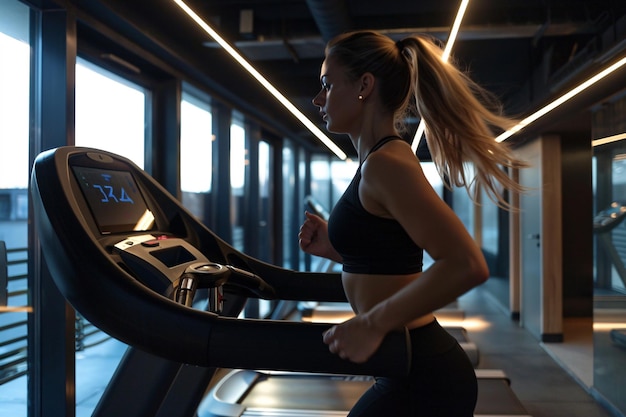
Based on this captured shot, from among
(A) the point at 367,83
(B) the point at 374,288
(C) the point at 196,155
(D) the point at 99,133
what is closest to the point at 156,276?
(B) the point at 374,288

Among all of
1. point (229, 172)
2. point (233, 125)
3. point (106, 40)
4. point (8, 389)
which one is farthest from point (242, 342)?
point (233, 125)

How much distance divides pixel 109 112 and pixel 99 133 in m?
0.19

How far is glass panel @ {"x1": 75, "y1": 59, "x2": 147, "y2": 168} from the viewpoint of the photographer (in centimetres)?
286

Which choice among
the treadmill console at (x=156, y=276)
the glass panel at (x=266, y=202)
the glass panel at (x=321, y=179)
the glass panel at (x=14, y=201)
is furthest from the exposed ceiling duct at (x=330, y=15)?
the glass panel at (x=321, y=179)

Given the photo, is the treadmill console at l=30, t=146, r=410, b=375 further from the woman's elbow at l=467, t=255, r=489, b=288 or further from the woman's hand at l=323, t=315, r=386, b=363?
the woman's elbow at l=467, t=255, r=489, b=288

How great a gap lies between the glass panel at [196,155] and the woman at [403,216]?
310cm

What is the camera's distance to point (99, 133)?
3006 millimetres

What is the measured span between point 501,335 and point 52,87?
483 cm

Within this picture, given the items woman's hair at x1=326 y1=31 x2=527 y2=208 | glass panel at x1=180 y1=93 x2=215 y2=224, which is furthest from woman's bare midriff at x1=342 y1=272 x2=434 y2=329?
glass panel at x1=180 y1=93 x2=215 y2=224

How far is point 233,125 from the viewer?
573cm

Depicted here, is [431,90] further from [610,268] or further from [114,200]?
[610,268]

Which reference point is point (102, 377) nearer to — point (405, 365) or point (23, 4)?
point (23, 4)

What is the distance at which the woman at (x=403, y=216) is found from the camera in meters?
0.96

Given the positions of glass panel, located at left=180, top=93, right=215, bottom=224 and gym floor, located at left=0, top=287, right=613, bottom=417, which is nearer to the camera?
gym floor, located at left=0, top=287, right=613, bottom=417
